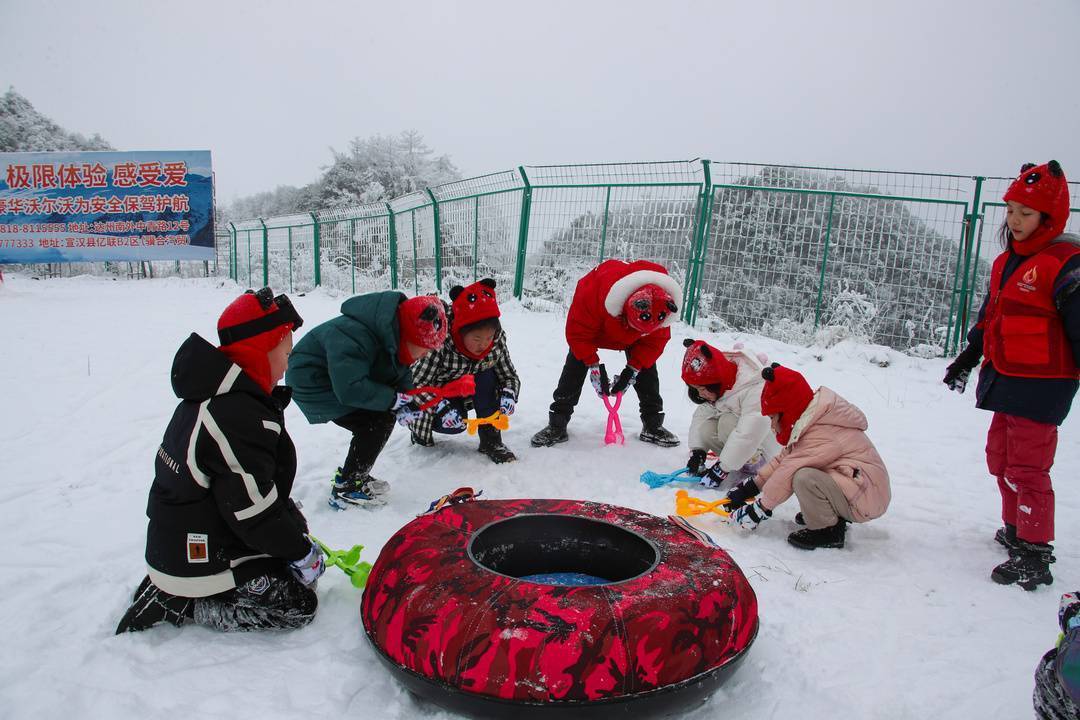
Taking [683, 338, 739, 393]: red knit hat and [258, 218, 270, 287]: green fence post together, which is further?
[258, 218, 270, 287]: green fence post

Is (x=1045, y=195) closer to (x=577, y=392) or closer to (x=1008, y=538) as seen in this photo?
(x=1008, y=538)

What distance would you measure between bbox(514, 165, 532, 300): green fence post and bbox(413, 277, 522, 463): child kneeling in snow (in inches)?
204

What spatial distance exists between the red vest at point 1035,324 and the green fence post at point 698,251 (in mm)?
5217

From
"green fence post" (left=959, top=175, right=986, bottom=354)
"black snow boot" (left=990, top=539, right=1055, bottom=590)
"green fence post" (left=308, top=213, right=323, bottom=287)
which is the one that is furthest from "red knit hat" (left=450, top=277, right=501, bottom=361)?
"green fence post" (left=308, top=213, right=323, bottom=287)

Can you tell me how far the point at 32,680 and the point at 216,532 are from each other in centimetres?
62

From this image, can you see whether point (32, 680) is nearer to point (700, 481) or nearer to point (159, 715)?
point (159, 715)

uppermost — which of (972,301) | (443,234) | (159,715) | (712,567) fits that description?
(443,234)

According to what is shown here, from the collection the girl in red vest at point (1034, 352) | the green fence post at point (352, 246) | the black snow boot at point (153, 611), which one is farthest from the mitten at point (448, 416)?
the green fence post at point (352, 246)

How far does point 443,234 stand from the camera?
426 inches

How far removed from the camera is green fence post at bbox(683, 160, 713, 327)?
7891 mm

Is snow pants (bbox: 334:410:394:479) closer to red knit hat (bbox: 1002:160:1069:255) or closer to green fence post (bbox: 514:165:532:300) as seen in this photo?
red knit hat (bbox: 1002:160:1069:255)

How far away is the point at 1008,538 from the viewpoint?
9.65 feet

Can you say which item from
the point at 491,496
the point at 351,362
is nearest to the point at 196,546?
the point at 351,362

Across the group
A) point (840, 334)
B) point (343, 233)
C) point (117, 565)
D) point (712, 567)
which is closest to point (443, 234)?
point (343, 233)
